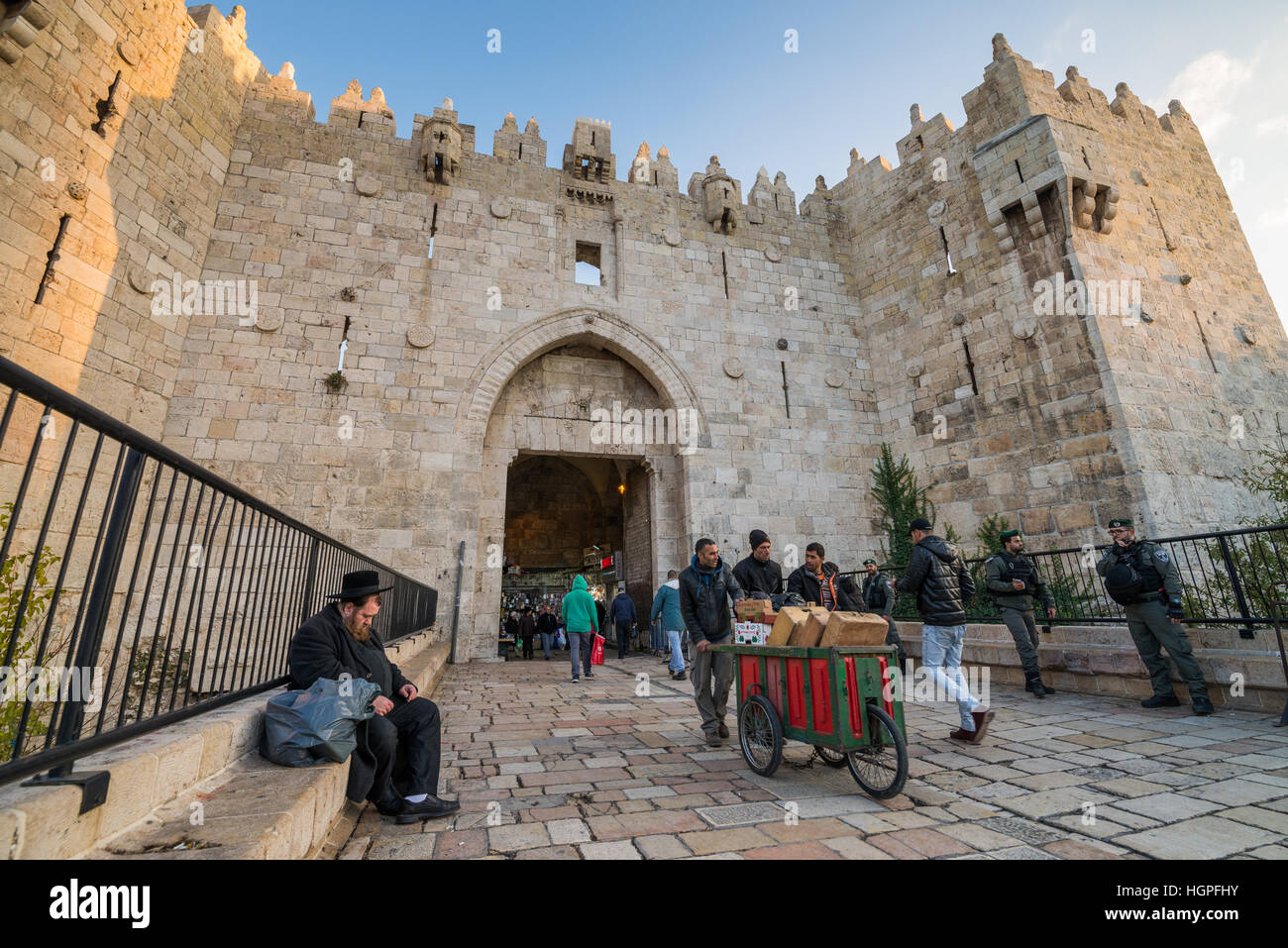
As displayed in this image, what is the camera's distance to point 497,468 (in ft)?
37.0

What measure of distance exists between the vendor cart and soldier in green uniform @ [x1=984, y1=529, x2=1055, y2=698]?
11.3 ft

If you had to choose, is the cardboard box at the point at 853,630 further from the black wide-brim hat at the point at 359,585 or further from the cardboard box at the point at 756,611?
the black wide-brim hat at the point at 359,585

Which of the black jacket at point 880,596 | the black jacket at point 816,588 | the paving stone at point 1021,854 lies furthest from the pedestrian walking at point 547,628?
the paving stone at point 1021,854

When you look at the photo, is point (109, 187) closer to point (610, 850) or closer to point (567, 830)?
point (567, 830)

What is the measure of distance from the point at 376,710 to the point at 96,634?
123 centimetres

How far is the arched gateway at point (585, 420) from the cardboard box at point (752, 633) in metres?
6.98

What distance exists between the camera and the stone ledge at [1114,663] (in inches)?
189

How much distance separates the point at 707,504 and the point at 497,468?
13.8 feet

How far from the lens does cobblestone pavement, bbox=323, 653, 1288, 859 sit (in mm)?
2588

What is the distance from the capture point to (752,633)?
4.19 m

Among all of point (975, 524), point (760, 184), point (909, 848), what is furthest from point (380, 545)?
point (760, 184)

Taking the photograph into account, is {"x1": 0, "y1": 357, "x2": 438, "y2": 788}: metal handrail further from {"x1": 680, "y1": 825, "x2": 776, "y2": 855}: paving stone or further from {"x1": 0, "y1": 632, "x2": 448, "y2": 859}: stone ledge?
{"x1": 680, "y1": 825, "x2": 776, "y2": 855}: paving stone

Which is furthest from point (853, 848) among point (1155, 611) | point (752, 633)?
point (1155, 611)
